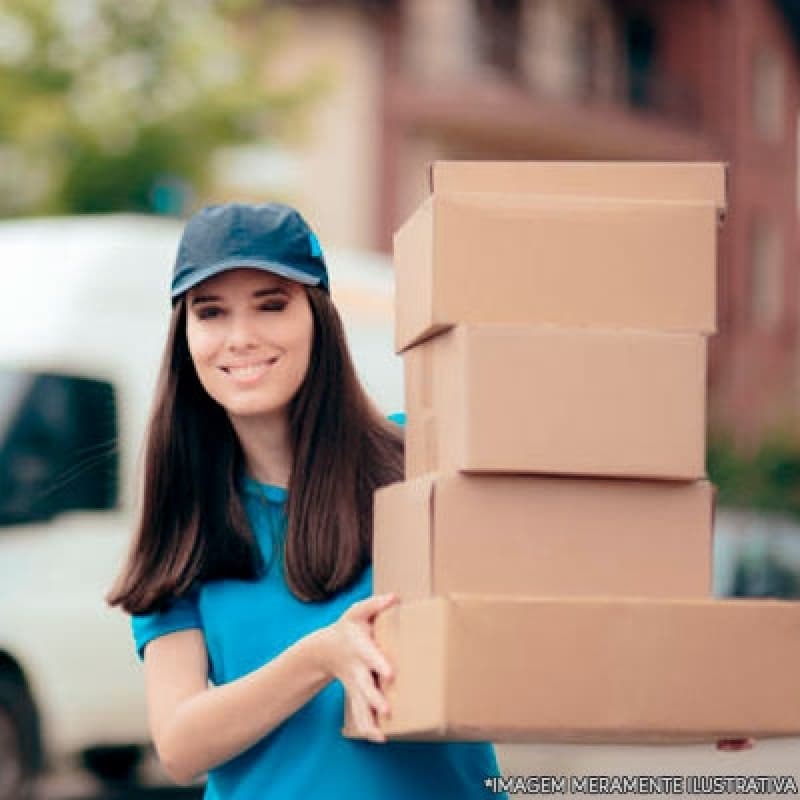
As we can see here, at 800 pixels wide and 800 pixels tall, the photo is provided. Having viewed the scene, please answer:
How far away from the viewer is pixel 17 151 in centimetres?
1870

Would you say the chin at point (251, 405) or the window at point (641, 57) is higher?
the window at point (641, 57)

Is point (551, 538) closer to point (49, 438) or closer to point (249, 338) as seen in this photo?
point (249, 338)

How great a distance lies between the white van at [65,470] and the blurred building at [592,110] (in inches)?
386

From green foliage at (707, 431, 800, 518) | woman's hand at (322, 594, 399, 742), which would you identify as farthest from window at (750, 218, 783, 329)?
woman's hand at (322, 594, 399, 742)

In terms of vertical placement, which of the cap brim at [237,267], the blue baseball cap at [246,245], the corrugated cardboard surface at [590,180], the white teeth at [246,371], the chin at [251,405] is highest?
the corrugated cardboard surface at [590,180]

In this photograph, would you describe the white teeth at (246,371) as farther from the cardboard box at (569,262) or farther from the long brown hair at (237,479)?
the cardboard box at (569,262)

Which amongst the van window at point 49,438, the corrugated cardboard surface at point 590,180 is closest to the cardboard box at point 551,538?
the corrugated cardboard surface at point 590,180

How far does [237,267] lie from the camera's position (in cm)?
303

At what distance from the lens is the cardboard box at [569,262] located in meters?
2.85

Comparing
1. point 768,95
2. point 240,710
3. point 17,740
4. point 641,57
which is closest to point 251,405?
point 240,710

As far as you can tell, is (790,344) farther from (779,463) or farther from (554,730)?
(554,730)

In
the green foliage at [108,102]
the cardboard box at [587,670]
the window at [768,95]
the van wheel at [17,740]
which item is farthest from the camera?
the window at [768,95]

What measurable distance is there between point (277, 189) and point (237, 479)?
1961 centimetres

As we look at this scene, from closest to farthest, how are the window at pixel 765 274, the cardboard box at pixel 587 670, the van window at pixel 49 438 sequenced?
the cardboard box at pixel 587 670 < the van window at pixel 49 438 < the window at pixel 765 274
